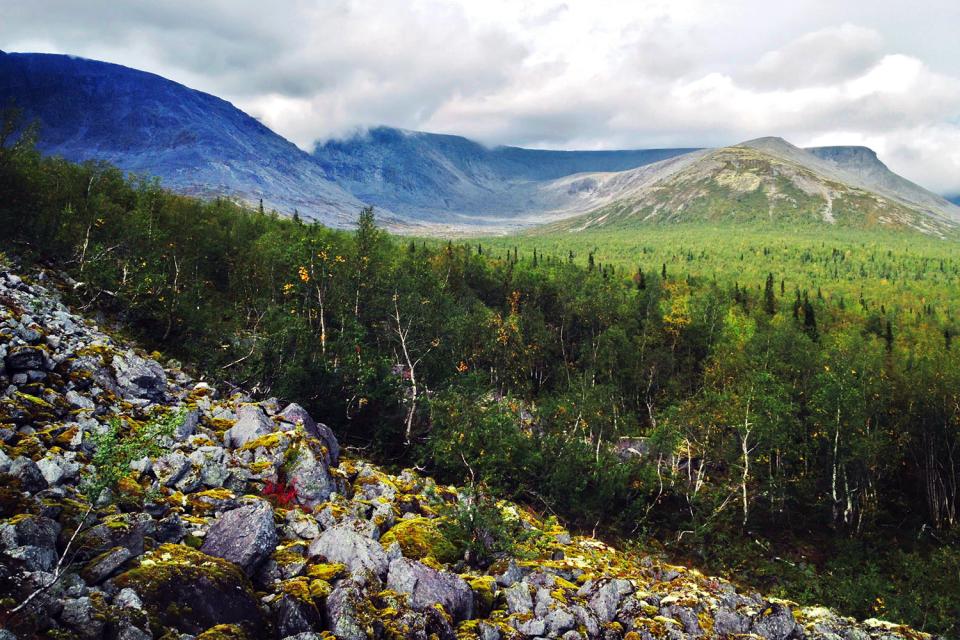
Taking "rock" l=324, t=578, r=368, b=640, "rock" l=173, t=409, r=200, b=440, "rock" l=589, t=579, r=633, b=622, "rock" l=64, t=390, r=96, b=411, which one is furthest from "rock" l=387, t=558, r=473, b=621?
"rock" l=64, t=390, r=96, b=411

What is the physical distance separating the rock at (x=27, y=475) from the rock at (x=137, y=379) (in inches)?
327

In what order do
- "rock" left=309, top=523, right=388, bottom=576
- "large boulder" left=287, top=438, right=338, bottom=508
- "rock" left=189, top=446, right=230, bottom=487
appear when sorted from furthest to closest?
"large boulder" left=287, top=438, right=338, bottom=508 → "rock" left=189, top=446, right=230, bottom=487 → "rock" left=309, top=523, right=388, bottom=576

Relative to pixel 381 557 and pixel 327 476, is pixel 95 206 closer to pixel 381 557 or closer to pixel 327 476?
pixel 327 476

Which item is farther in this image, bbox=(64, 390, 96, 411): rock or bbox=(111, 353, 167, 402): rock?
bbox=(111, 353, 167, 402): rock

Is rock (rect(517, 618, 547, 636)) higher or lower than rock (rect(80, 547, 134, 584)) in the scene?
lower

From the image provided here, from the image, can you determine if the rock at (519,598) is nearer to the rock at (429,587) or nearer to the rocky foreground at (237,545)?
the rocky foreground at (237,545)

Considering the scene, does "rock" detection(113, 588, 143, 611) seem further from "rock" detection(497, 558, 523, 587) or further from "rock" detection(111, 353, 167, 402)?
"rock" detection(111, 353, 167, 402)

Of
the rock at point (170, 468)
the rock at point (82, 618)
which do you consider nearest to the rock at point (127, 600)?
the rock at point (82, 618)

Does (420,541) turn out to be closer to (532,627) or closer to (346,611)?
(532,627)

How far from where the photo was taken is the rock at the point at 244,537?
1187 cm

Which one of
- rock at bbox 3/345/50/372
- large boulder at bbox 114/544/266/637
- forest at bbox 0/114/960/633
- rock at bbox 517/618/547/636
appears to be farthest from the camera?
forest at bbox 0/114/960/633

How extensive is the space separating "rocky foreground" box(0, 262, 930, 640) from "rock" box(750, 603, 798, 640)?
57mm

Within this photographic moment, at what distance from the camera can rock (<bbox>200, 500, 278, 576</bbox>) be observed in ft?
38.9

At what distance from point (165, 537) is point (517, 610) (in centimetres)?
925
